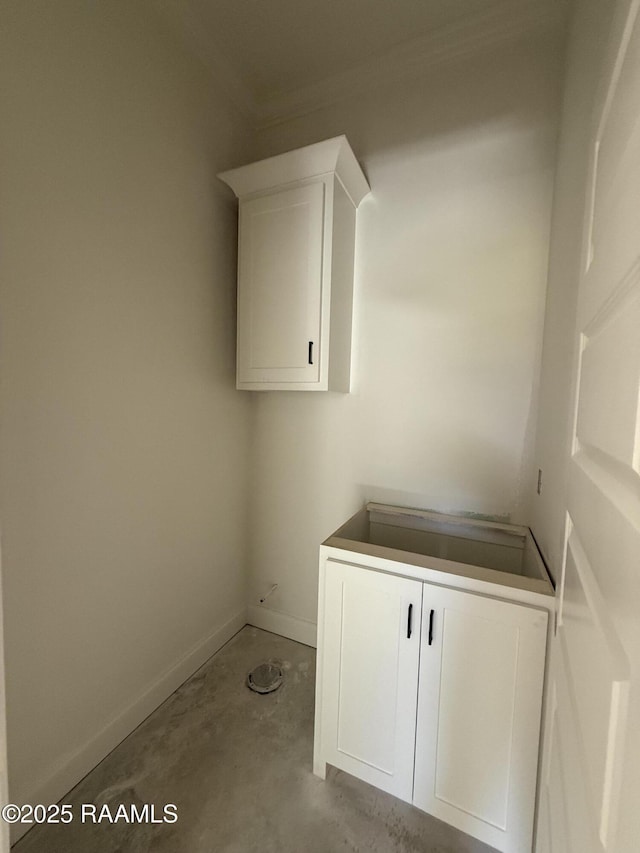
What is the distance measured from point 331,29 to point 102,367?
1808mm

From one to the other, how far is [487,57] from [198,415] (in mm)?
2067

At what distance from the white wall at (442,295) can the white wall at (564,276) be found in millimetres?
111

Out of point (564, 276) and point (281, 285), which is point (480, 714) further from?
point (281, 285)

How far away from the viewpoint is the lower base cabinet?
98cm

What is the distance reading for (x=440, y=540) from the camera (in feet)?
5.24

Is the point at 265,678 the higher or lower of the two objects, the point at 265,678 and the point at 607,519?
the lower

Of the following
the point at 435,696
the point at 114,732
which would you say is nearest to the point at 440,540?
the point at 435,696

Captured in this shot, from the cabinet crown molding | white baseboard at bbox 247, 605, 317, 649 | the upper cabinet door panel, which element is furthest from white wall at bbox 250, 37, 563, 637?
the upper cabinet door panel

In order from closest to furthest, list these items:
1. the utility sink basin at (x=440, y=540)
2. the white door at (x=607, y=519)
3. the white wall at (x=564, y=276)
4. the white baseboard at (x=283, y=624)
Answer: the white door at (x=607, y=519)
the white wall at (x=564, y=276)
the utility sink basin at (x=440, y=540)
the white baseboard at (x=283, y=624)

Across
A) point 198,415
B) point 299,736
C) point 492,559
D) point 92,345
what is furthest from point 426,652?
point 92,345

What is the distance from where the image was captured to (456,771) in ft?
3.48

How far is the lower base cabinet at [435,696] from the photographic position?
3.22 ft

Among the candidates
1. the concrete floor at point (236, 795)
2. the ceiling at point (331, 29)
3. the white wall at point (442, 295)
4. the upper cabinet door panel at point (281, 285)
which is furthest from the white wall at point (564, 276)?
the concrete floor at point (236, 795)

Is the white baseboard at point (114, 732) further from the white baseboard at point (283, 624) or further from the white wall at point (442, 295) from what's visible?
the white wall at point (442, 295)
